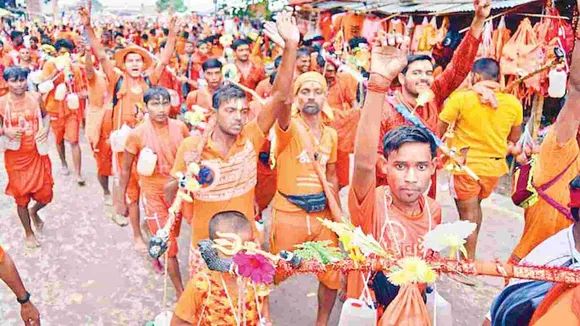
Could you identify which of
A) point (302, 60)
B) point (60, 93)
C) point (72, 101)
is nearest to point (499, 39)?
point (302, 60)

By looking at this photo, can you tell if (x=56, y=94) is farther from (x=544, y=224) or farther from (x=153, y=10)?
(x=153, y=10)

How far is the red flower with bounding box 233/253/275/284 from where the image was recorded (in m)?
1.62

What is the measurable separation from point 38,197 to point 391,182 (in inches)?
165

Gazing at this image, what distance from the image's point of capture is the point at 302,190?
3.68 m

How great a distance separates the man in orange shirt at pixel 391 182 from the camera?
2125 millimetres

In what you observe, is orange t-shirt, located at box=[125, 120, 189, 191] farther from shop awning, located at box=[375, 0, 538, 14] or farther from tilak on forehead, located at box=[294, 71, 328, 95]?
shop awning, located at box=[375, 0, 538, 14]

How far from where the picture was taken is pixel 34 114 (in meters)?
5.26

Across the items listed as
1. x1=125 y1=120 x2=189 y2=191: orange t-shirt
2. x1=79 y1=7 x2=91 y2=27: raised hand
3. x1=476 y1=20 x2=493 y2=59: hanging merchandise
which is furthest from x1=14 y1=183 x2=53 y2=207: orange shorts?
x1=476 y1=20 x2=493 y2=59: hanging merchandise

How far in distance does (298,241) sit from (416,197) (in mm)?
1463

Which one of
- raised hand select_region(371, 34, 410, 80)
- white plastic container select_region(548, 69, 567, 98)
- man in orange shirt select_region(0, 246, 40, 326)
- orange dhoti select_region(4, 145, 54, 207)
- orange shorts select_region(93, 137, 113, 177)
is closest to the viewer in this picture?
raised hand select_region(371, 34, 410, 80)

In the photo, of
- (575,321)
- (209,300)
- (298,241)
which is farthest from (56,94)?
(575,321)

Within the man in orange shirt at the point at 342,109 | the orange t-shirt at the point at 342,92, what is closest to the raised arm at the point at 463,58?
the man in orange shirt at the point at 342,109

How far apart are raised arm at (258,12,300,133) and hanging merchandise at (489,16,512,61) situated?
4.83 meters

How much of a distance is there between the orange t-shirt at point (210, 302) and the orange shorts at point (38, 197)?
10.7 ft
